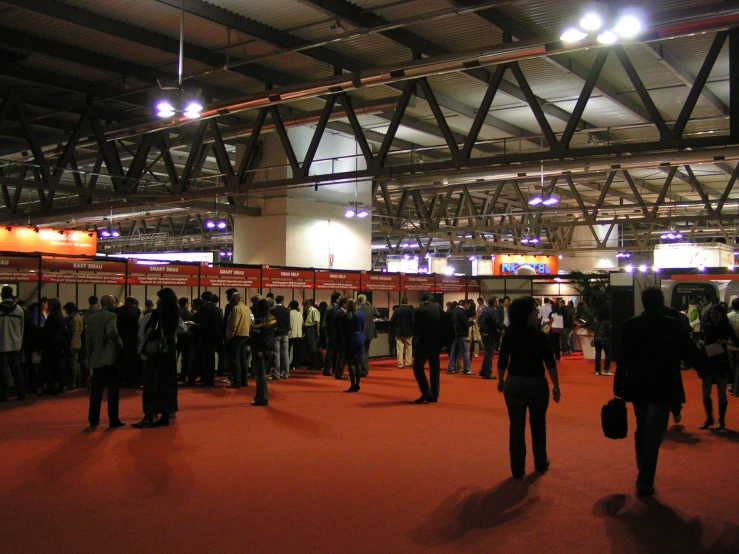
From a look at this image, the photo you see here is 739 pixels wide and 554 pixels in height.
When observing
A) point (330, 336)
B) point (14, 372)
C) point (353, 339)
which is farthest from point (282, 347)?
point (14, 372)

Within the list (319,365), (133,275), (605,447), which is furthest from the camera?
(319,365)

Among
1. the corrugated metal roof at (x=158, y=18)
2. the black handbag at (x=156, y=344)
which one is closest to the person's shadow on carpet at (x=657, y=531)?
the black handbag at (x=156, y=344)

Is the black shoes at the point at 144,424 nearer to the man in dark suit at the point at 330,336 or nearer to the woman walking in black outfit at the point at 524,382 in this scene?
the woman walking in black outfit at the point at 524,382

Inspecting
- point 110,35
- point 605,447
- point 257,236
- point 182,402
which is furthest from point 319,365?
point 605,447

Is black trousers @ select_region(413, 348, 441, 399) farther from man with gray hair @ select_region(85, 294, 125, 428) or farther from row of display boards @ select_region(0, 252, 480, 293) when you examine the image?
row of display boards @ select_region(0, 252, 480, 293)

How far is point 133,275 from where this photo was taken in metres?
13.3

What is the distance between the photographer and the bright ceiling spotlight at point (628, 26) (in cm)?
679

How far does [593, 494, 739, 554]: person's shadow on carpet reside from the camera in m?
4.46

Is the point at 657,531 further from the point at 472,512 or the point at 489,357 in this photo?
the point at 489,357

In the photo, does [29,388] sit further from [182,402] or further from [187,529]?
[187,529]

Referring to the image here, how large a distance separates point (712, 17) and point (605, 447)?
165 inches

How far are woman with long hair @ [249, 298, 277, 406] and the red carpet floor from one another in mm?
519

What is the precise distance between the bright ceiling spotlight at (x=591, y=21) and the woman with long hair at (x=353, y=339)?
594 centimetres

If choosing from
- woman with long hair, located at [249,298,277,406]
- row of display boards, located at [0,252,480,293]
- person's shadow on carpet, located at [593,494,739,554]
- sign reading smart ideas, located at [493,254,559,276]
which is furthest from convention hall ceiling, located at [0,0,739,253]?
sign reading smart ideas, located at [493,254,559,276]
